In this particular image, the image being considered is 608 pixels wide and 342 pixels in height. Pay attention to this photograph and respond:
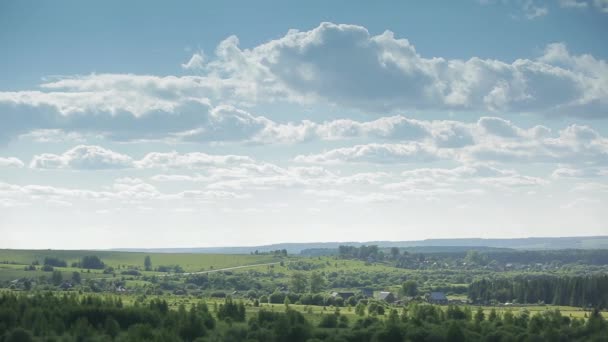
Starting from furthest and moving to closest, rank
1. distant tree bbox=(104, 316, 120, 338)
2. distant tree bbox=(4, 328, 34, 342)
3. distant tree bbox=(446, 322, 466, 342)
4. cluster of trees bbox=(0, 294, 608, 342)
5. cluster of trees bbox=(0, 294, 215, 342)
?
distant tree bbox=(104, 316, 120, 338), distant tree bbox=(446, 322, 466, 342), cluster of trees bbox=(0, 294, 608, 342), cluster of trees bbox=(0, 294, 215, 342), distant tree bbox=(4, 328, 34, 342)

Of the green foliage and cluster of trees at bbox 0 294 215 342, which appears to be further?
the green foliage

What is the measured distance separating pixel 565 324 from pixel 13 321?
108m

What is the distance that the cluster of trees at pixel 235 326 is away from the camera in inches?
Answer: 5502

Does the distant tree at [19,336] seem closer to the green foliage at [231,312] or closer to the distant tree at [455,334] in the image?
the green foliage at [231,312]

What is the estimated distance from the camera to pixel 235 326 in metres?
153

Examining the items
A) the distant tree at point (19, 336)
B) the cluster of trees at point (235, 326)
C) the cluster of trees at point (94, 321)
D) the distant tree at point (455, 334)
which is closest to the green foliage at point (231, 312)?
the cluster of trees at point (235, 326)

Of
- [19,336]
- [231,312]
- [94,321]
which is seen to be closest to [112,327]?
[94,321]

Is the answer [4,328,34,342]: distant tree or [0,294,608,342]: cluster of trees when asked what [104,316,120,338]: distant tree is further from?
[4,328,34,342]: distant tree

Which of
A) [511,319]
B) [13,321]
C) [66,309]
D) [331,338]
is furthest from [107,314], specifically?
[511,319]

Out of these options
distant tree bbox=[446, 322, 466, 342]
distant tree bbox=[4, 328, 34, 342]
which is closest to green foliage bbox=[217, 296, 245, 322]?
distant tree bbox=[4, 328, 34, 342]

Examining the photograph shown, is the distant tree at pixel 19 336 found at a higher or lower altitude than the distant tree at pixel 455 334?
higher

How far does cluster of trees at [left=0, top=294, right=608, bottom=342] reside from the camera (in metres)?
140

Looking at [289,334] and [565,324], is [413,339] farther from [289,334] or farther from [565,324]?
[565,324]

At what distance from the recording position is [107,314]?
159 m
